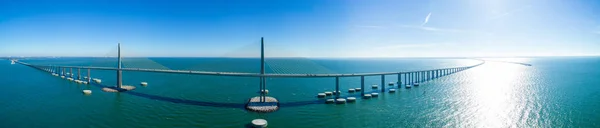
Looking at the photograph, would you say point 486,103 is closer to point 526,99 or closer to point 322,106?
point 526,99

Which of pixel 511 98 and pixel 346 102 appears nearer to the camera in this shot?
pixel 346 102

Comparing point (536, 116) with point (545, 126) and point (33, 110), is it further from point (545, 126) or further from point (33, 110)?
point (33, 110)

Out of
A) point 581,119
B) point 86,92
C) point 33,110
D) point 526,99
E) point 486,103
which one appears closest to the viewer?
point 581,119

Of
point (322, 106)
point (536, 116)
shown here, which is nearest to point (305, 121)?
point (322, 106)

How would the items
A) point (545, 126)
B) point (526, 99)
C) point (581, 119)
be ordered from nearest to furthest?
point (545, 126) → point (581, 119) → point (526, 99)

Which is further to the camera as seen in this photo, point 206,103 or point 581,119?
point 206,103

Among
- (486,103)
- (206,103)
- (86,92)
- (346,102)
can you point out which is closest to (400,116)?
(346,102)

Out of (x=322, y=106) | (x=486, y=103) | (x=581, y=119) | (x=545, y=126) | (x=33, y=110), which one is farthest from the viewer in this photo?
(x=486, y=103)

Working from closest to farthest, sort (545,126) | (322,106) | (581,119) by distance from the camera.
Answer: (545,126) → (581,119) → (322,106)
